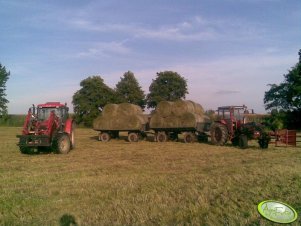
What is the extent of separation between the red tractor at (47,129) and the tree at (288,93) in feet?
97.6

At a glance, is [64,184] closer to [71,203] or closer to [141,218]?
[71,203]

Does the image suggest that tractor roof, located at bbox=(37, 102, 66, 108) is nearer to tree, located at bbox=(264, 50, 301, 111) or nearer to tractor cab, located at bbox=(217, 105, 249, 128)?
tractor cab, located at bbox=(217, 105, 249, 128)

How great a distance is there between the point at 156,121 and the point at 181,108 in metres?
1.81

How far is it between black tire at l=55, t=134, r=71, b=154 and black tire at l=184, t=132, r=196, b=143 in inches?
321

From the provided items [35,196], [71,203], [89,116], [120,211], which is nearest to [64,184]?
[35,196]

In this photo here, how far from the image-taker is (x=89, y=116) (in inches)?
2121

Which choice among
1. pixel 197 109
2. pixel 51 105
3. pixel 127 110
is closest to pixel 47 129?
pixel 51 105

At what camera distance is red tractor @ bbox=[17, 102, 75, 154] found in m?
15.0

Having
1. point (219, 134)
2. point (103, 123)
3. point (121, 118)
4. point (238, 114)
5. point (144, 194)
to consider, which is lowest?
point (144, 194)

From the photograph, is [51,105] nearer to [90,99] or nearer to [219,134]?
[219,134]

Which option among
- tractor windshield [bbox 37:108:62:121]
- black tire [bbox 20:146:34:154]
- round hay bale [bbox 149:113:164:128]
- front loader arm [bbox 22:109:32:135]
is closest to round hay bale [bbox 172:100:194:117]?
round hay bale [bbox 149:113:164:128]

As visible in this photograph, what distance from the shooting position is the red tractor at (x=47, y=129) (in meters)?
15.0

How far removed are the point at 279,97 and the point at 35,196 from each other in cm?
3963

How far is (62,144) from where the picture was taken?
1573cm
